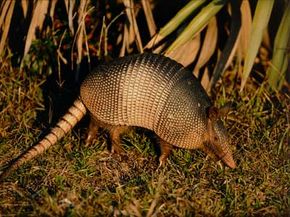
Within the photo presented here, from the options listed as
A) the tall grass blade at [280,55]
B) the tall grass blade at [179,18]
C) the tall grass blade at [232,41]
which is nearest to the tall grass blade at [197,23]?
the tall grass blade at [179,18]

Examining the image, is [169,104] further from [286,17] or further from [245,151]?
[286,17]

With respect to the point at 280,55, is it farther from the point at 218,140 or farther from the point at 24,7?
the point at 24,7

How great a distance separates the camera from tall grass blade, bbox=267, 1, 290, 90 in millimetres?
5336

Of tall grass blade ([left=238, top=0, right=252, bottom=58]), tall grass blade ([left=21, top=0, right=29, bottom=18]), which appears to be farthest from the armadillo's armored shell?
tall grass blade ([left=21, top=0, right=29, bottom=18])

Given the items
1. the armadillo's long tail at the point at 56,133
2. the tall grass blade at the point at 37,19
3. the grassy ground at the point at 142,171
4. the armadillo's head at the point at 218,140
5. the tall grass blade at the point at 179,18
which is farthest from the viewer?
the tall grass blade at the point at 37,19

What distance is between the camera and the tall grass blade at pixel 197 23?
208 inches

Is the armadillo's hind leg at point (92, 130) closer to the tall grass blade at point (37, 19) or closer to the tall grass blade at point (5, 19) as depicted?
the tall grass blade at point (37, 19)

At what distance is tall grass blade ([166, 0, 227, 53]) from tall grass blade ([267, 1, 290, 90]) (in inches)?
21.9

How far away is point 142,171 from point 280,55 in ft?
5.66

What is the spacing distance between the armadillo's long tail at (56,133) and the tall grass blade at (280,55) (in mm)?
1823

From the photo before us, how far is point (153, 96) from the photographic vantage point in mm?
4844

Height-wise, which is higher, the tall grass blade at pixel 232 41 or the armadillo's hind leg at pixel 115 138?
the tall grass blade at pixel 232 41

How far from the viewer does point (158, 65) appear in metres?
4.86

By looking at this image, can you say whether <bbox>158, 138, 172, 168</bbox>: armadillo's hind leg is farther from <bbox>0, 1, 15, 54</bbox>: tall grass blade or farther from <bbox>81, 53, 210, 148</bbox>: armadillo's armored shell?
<bbox>0, 1, 15, 54</bbox>: tall grass blade
